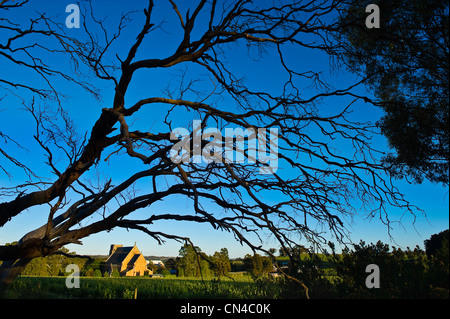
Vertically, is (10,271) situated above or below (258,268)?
above

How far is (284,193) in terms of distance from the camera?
302 inches

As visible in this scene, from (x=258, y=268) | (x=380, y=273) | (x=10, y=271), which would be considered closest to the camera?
(x=380, y=273)

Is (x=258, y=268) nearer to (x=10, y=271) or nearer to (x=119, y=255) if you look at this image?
(x=10, y=271)

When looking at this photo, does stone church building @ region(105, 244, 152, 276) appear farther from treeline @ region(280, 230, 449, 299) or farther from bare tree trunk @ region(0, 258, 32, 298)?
treeline @ region(280, 230, 449, 299)

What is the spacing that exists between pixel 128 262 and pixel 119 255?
180 inches

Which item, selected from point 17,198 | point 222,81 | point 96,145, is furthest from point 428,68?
point 17,198

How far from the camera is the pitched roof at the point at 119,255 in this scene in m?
65.9

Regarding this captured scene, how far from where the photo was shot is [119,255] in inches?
2709

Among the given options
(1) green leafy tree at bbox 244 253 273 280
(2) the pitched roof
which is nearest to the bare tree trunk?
(1) green leafy tree at bbox 244 253 273 280

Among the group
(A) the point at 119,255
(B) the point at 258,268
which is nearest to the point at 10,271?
(B) the point at 258,268

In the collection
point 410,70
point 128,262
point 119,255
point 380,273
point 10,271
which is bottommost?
point 128,262
